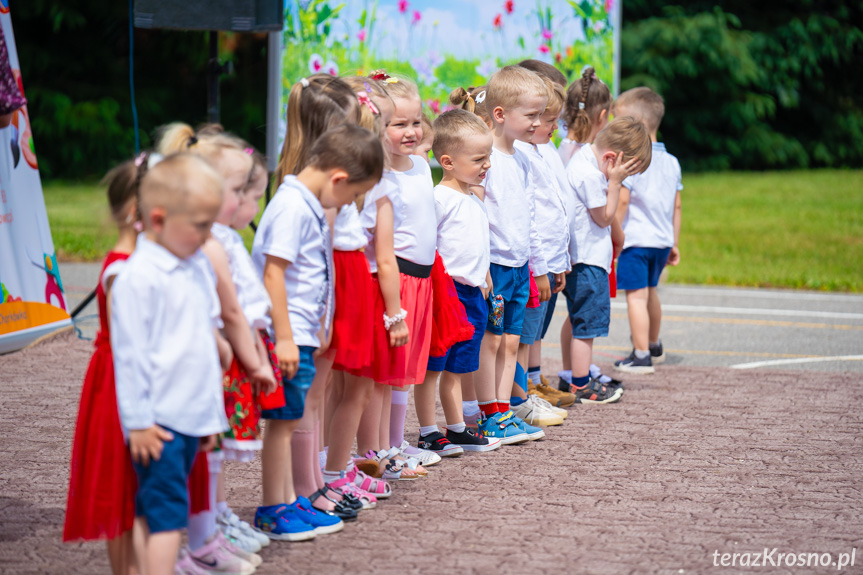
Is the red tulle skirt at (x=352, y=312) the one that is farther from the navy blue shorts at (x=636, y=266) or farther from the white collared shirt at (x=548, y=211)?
the navy blue shorts at (x=636, y=266)

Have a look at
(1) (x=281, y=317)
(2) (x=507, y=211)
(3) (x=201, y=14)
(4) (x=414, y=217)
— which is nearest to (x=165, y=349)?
(1) (x=281, y=317)

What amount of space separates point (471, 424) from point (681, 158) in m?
25.8

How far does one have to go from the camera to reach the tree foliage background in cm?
2439

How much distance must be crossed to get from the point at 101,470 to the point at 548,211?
3.27 metres

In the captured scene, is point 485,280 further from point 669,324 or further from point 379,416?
point 669,324

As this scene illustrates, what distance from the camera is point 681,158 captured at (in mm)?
29625

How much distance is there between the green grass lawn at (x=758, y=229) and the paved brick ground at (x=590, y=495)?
4.17m

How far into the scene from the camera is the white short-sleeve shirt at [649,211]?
7152 millimetres

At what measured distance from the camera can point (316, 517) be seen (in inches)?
149

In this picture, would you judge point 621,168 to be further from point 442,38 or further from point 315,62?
point 442,38

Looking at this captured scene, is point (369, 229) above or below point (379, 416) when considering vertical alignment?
above

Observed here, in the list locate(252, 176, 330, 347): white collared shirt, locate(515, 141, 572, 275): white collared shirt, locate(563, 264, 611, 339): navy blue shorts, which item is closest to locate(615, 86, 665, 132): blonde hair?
locate(563, 264, 611, 339): navy blue shorts

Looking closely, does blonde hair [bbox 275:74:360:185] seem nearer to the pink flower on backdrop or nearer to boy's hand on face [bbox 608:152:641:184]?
boy's hand on face [bbox 608:152:641:184]

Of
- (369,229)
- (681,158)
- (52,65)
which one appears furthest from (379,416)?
(681,158)
